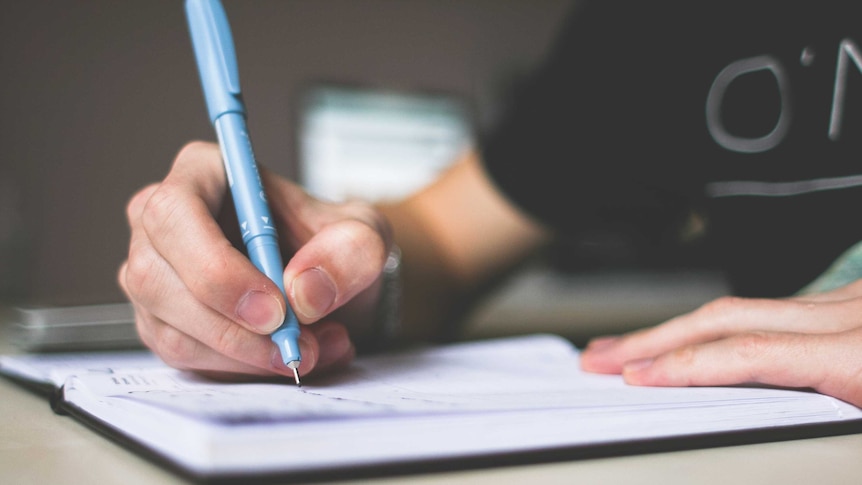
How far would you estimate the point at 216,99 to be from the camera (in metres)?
0.38

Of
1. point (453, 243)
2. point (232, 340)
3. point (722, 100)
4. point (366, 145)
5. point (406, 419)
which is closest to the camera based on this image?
point (406, 419)

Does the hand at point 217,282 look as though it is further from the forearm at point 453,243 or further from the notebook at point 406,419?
the forearm at point 453,243

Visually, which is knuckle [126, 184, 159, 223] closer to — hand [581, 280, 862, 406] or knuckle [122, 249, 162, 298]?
knuckle [122, 249, 162, 298]

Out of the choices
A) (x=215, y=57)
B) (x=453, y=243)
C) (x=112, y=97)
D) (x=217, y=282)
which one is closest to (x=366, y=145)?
(x=112, y=97)

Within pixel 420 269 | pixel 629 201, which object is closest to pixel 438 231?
pixel 420 269

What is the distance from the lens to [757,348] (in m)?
0.33

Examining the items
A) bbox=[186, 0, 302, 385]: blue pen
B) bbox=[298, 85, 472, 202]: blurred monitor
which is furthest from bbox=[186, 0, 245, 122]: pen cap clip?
bbox=[298, 85, 472, 202]: blurred monitor

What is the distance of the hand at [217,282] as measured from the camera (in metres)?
0.30

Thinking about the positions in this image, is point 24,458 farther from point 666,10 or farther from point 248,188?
point 666,10

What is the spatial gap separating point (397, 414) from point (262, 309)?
10 cm

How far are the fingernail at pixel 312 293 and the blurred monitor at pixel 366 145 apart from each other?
52.5 inches

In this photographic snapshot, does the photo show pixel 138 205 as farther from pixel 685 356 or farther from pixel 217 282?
pixel 685 356

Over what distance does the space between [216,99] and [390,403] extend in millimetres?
213

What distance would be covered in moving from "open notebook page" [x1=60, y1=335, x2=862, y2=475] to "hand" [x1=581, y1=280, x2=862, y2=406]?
0.01 metres
